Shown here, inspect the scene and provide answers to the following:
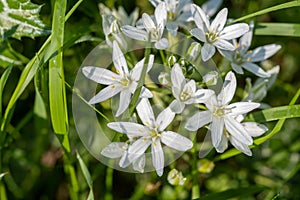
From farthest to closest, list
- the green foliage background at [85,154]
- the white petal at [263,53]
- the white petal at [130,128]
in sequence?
the green foliage background at [85,154] → the white petal at [263,53] → the white petal at [130,128]

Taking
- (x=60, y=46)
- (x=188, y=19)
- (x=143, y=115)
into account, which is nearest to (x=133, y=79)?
(x=143, y=115)

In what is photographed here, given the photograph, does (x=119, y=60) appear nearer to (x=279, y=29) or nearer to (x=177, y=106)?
(x=177, y=106)

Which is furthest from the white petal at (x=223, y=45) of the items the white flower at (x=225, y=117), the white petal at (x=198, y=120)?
the white petal at (x=198, y=120)

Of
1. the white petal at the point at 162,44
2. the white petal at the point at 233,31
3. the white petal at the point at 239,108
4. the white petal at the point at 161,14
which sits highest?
the white petal at the point at 161,14

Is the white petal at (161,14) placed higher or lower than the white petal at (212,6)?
higher

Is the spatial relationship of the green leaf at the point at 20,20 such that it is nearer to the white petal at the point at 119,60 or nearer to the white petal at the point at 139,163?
the white petal at the point at 119,60

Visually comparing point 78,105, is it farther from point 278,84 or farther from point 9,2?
point 278,84

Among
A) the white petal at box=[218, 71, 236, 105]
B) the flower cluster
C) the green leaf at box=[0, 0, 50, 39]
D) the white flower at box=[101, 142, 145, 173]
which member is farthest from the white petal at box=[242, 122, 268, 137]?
the green leaf at box=[0, 0, 50, 39]
